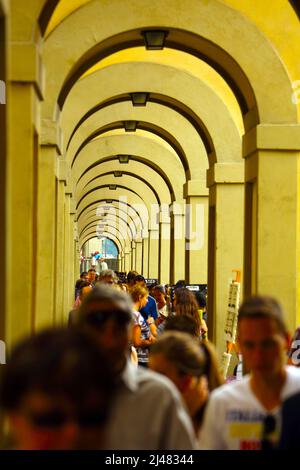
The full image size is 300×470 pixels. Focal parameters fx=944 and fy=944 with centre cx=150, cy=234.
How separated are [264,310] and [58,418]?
1854 millimetres

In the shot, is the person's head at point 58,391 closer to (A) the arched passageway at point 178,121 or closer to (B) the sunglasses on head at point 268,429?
(B) the sunglasses on head at point 268,429

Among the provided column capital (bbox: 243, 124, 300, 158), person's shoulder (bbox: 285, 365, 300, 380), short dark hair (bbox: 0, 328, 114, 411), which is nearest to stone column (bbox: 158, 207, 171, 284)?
column capital (bbox: 243, 124, 300, 158)

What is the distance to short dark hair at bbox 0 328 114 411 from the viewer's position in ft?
5.97

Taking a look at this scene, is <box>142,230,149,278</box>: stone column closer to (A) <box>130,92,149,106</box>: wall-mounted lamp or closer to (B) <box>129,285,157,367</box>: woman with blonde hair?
(A) <box>130,92,149,106</box>: wall-mounted lamp

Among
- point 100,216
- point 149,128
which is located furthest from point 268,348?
point 100,216

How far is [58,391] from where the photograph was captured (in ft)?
5.97

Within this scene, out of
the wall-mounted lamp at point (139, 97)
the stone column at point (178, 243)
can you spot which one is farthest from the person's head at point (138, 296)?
the stone column at point (178, 243)

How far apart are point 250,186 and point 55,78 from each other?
8.81 ft

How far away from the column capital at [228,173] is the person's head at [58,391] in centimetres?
1301

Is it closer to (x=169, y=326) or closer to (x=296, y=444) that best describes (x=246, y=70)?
(x=169, y=326)

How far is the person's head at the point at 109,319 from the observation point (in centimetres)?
345

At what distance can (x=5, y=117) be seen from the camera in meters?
5.44

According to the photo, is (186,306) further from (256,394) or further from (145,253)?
(145,253)

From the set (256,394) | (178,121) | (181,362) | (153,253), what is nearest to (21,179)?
(181,362)
